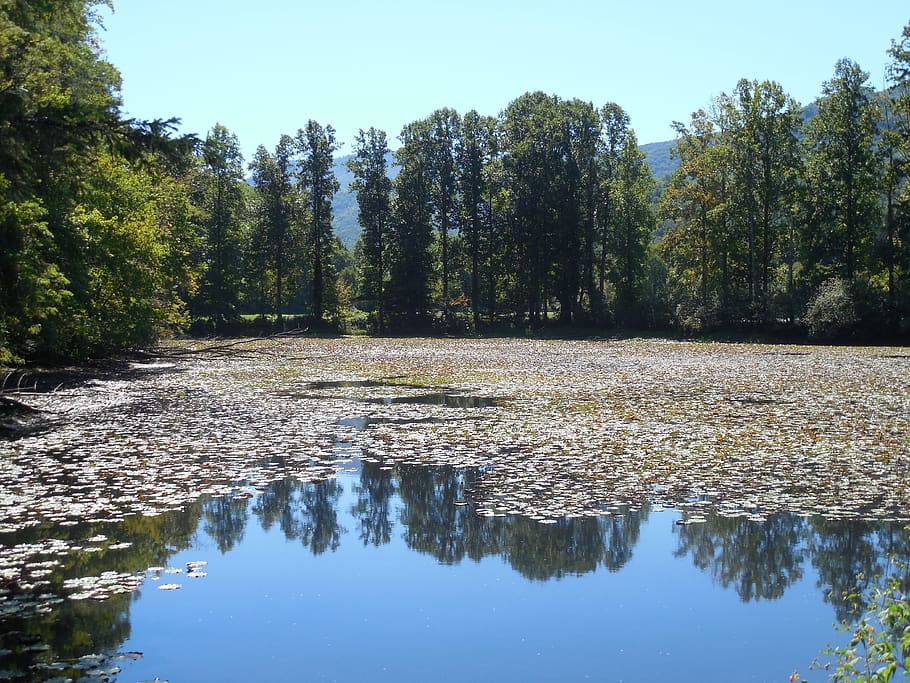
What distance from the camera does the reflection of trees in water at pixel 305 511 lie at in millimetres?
9297

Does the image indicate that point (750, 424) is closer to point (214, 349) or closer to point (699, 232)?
point (214, 349)

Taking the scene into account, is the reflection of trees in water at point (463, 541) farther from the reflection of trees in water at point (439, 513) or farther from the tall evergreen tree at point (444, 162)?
the tall evergreen tree at point (444, 162)

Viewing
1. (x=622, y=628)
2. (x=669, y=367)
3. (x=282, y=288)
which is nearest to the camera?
(x=622, y=628)

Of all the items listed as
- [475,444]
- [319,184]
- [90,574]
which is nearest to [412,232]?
[319,184]

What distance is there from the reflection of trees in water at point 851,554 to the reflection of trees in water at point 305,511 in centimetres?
492

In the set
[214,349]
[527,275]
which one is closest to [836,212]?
[527,275]

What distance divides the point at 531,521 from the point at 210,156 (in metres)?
6.85

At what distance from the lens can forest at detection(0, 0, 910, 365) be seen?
33188 millimetres

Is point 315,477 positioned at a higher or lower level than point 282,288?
lower

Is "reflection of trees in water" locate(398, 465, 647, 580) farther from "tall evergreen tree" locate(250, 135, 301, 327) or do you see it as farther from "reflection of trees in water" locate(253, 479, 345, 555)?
"tall evergreen tree" locate(250, 135, 301, 327)

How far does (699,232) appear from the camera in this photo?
5550 cm

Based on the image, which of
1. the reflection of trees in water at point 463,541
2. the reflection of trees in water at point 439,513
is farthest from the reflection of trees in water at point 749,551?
the reflection of trees in water at point 439,513

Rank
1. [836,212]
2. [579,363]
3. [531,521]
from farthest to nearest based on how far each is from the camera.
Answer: [836,212], [579,363], [531,521]

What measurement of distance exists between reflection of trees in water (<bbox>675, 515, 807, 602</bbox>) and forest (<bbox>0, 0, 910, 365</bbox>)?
20.0m
